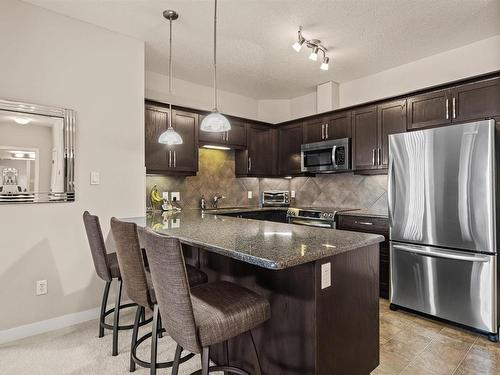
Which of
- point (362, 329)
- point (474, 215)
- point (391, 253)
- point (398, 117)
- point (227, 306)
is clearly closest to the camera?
point (227, 306)

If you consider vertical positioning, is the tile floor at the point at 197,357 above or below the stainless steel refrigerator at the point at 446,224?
below

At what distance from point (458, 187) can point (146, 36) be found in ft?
10.6

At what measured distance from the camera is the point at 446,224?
104 inches

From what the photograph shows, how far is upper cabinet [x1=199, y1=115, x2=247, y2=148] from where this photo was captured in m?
4.13

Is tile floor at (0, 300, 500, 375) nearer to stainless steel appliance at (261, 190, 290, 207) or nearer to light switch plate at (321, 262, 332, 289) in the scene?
light switch plate at (321, 262, 332, 289)

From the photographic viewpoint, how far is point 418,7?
258 centimetres

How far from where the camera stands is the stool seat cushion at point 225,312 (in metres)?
1.28

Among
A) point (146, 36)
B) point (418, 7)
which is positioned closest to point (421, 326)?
point (418, 7)

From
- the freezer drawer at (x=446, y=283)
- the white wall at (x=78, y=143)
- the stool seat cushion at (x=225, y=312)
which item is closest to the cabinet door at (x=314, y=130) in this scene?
the freezer drawer at (x=446, y=283)

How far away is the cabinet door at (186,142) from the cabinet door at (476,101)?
291 cm

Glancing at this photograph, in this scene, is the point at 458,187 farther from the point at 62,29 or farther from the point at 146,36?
the point at 62,29

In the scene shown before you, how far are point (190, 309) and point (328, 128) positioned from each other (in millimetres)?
3500

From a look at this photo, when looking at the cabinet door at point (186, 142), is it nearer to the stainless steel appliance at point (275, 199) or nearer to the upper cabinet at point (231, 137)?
the upper cabinet at point (231, 137)

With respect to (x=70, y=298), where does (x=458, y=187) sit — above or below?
above
